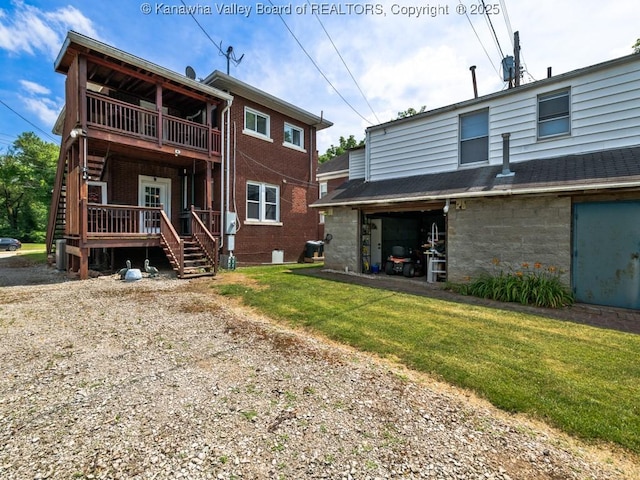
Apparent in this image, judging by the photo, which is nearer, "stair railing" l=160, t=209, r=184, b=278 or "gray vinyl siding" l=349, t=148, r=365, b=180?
"stair railing" l=160, t=209, r=184, b=278

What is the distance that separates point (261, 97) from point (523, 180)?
1016 centimetres

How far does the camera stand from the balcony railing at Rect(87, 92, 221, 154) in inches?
363

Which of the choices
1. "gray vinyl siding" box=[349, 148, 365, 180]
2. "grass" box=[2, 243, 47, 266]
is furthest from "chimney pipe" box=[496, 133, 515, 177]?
"grass" box=[2, 243, 47, 266]

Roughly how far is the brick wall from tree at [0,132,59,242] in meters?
32.2

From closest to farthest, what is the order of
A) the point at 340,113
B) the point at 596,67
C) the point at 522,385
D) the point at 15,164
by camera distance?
the point at 522,385, the point at 596,67, the point at 340,113, the point at 15,164

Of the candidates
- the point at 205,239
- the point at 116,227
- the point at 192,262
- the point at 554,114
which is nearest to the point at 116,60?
the point at 116,227

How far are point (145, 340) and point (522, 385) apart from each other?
4778 mm

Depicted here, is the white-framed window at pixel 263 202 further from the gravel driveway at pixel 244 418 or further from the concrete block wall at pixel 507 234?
the gravel driveway at pixel 244 418

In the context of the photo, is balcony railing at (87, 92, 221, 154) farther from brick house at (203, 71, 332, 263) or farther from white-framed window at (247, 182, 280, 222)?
white-framed window at (247, 182, 280, 222)

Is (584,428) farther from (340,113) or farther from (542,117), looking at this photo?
(340,113)

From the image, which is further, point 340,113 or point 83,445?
point 340,113

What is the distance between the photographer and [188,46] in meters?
10.6

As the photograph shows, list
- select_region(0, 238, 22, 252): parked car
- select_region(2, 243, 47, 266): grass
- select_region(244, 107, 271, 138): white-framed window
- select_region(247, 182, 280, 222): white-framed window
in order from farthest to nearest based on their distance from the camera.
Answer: select_region(0, 238, 22, 252): parked car, select_region(2, 243, 47, 266): grass, select_region(247, 182, 280, 222): white-framed window, select_region(244, 107, 271, 138): white-framed window

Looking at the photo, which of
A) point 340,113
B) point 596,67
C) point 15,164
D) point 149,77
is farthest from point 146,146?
point 15,164
